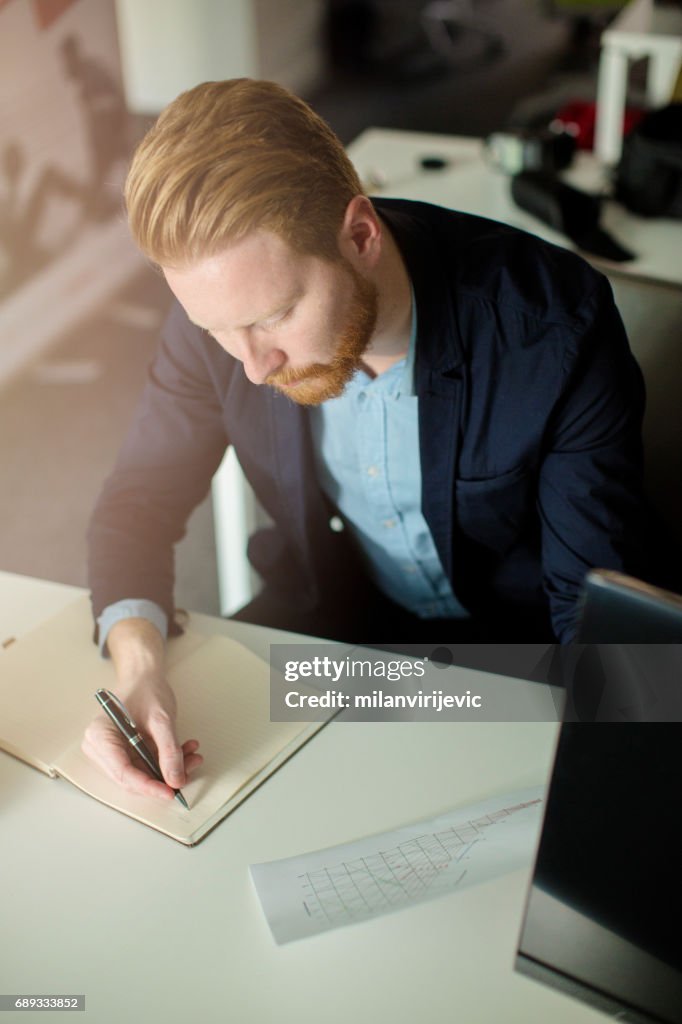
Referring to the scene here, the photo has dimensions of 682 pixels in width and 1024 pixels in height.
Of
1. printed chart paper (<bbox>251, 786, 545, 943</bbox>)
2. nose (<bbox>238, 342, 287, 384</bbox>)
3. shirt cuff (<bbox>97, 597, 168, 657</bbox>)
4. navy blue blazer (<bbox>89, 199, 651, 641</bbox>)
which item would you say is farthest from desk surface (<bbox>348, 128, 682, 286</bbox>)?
printed chart paper (<bbox>251, 786, 545, 943</bbox>)

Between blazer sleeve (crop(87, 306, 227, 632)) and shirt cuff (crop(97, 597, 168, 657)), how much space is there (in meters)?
0.09

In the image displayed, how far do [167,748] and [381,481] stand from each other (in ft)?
1.62

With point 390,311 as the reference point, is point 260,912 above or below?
below

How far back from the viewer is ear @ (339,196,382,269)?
3.65 ft

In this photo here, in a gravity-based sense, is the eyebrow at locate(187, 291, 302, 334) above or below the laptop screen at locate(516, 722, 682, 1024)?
above

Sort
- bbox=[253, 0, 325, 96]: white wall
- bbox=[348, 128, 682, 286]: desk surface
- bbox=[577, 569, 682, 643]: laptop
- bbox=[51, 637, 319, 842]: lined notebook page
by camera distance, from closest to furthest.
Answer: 1. bbox=[577, 569, 682, 643]: laptop
2. bbox=[51, 637, 319, 842]: lined notebook page
3. bbox=[348, 128, 682, 286]: desk surface
4. bbox=[253, 0, 325, 96]: white wall

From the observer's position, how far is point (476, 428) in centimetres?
125

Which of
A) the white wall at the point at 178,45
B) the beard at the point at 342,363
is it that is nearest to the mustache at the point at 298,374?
the beard at the point at 342,363

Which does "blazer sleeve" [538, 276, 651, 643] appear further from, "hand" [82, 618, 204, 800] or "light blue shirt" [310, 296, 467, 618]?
"hand" [82, 618, 204, 800]

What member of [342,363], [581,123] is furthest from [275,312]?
[581,123]

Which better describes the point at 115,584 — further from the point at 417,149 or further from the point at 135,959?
the point at 417,149

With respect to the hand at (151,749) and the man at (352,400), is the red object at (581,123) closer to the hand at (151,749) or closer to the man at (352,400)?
the man at (352,400)

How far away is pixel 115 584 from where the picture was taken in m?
1.22

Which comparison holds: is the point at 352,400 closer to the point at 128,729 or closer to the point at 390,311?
the point at 390,311
